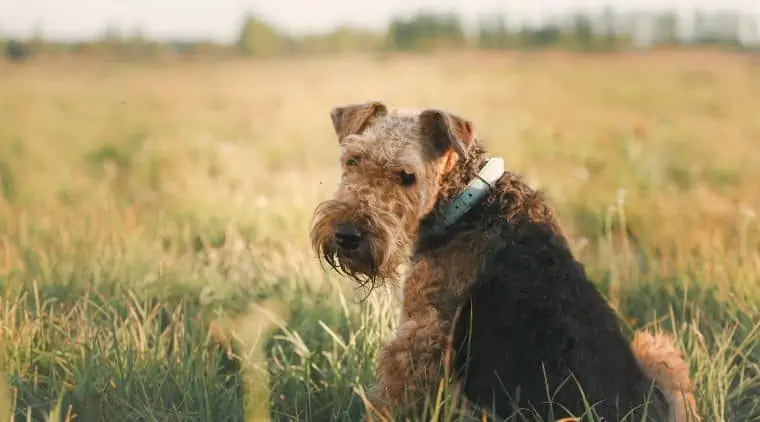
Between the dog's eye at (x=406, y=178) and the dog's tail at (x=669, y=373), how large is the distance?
4.20ft

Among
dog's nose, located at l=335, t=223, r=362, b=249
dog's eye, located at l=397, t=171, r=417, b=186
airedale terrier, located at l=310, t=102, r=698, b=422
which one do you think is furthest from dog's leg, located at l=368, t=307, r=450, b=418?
dog's eye, located at l=397, t=171, r=417, b=186

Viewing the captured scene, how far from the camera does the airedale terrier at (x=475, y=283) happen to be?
2.86m

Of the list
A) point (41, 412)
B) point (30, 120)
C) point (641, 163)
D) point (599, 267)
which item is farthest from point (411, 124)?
point (30, 120)

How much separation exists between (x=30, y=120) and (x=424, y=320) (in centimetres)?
1365

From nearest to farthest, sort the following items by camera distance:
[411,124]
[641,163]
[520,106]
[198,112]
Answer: [411,124]
[641,163]
[198,112]
[520,106]

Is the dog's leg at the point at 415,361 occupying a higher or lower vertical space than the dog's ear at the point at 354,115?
lower

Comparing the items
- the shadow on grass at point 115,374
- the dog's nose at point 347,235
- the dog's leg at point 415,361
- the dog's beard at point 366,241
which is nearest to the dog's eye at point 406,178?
the dog's beard at point 366,241

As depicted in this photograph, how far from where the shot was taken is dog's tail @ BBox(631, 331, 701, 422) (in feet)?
10.3

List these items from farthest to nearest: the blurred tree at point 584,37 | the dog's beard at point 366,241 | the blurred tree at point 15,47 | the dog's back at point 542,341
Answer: the blurred tree at point 584,37 → the blurred tree at point 15,47 → the dog's beard at point 366,241 → the dog's back at point 542,341

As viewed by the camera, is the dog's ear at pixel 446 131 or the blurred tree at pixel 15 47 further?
the blurred tree at pixel 15 47

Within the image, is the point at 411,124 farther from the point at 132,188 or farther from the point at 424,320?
the point at 132,188

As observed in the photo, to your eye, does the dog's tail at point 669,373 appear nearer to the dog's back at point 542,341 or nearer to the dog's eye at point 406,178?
the dog's back at point 542,341

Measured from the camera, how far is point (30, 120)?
1458 centimetres

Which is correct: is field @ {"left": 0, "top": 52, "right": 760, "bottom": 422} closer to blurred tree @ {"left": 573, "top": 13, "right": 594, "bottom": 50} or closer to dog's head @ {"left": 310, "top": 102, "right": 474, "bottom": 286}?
dog's head @ {"left": 310, "top": 102, "right": 474, "bottom": 286}
